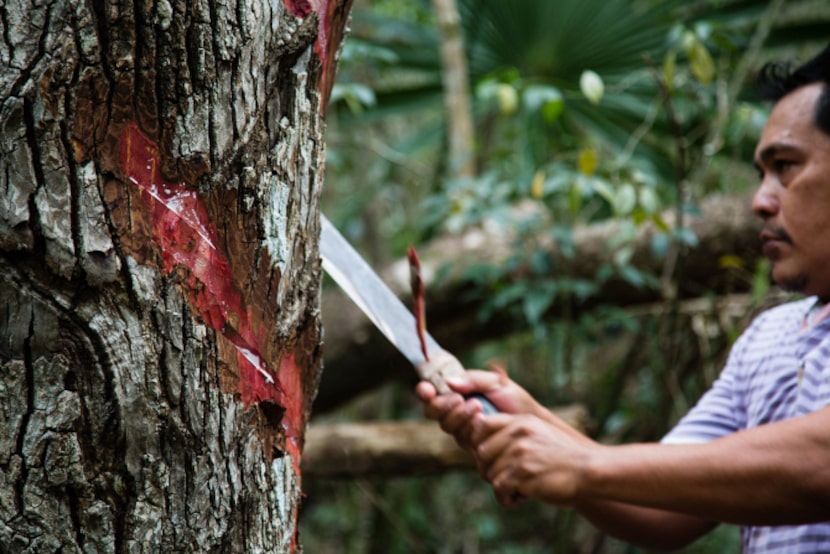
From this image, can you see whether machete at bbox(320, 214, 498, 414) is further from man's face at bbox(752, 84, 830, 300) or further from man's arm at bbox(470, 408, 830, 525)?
man's face at bbox(752, 84, 830, 300)

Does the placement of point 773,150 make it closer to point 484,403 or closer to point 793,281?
point 793,281

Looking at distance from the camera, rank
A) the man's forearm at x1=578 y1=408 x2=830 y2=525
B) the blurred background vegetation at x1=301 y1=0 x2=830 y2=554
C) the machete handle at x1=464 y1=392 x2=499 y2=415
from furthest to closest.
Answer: the blurred background vegetation at x1=301 y1=0 x2=830 y2=554
the machete handle at x1=464 y1=392 x2=499 y2=415
the man's forearm at x1=578 y1=408 x2=830 y2=525

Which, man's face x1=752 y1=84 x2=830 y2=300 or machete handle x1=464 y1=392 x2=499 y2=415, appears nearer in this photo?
machete handle x1=464 y1=392 x2=499 y2=415

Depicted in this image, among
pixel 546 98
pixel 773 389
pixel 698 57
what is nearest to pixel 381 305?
pixel 773 389

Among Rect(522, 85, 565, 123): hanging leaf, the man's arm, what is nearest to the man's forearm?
the man's arm

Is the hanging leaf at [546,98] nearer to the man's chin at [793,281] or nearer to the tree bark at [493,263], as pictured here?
the tree bark at [493,263]

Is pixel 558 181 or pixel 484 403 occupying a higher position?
pixel 558 181

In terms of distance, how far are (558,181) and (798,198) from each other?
1047mm

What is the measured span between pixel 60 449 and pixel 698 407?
1253mm

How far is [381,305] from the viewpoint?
4.39 feet

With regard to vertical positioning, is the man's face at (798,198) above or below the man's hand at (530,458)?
above

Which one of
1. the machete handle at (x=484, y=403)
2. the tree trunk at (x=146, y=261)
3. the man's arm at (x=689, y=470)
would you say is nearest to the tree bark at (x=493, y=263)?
the machete handle at (x=484, y=403)

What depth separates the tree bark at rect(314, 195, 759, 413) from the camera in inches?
122

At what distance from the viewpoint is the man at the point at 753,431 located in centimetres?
123
